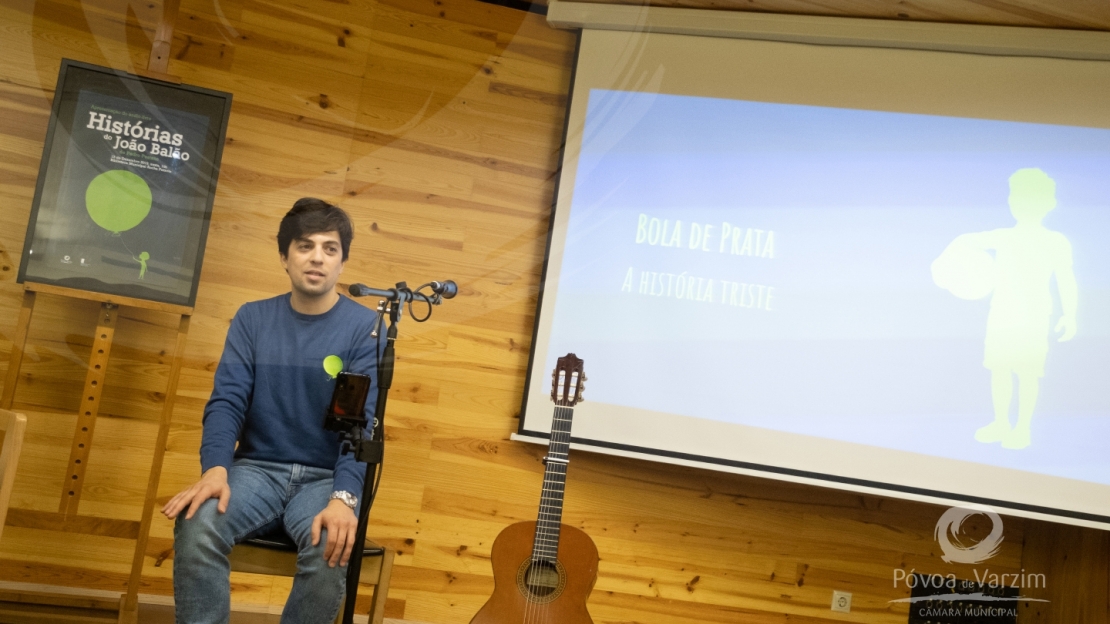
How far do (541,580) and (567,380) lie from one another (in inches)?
16.4

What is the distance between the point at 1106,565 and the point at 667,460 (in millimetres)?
1133

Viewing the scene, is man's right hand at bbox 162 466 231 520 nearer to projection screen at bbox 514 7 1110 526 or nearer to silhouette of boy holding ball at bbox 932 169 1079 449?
projection screen at bbox 514 7 1110 526

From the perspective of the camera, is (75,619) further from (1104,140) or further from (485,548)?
(1104,140)

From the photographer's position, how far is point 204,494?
1.17 metres

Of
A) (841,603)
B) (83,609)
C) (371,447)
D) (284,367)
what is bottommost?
(83,609)

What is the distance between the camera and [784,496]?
2150 millimetres

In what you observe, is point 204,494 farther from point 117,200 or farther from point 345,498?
point 117,200

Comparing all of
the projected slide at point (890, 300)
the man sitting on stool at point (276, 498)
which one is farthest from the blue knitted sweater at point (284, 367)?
the projected slide at point (890, 300)

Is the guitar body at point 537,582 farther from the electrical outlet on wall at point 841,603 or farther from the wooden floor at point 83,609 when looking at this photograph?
the electrical outlet on wall at point 841,603

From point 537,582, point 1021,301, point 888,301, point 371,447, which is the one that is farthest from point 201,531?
point 1021,301

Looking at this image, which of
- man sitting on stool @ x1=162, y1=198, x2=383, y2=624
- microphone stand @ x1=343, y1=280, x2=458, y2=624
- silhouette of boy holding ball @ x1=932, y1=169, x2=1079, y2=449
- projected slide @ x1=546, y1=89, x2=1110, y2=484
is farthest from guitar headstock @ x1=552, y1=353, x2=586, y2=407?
silhouette of boy holding ball @ x1=932, y1=169, x2=1079, y2=449

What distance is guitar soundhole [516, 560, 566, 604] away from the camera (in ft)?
5.18

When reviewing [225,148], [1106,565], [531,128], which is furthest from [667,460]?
[225,148]

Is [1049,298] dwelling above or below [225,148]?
above
